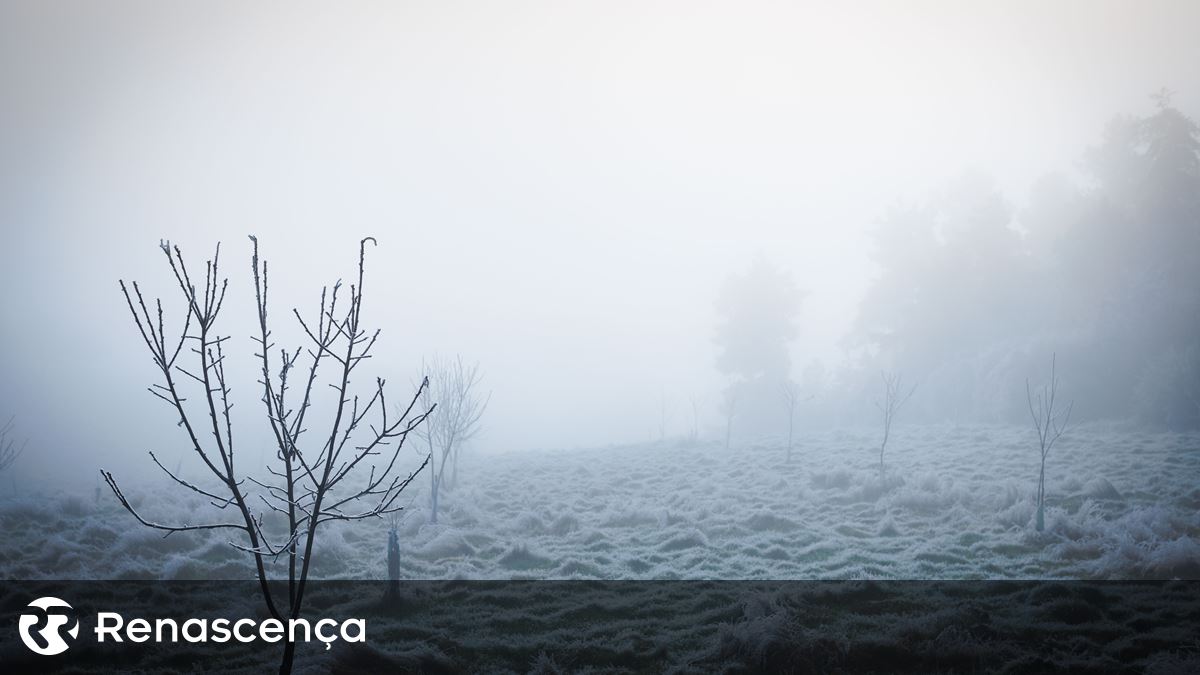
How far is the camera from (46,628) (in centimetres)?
855

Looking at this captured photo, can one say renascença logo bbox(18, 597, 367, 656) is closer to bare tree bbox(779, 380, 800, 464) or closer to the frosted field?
the frosted field

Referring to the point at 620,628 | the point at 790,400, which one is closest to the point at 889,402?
the point at 790,400

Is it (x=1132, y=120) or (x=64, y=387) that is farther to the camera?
(x=64, y=387)

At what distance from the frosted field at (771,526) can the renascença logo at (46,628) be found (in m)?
2.68

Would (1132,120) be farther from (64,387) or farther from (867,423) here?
(64,387)

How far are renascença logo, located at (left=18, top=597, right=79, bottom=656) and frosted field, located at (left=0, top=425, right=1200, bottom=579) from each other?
2682 millimetres

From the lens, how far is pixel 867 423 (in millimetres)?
39531

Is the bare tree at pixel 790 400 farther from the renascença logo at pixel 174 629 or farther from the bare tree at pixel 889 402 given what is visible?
the renascença logo at pixel 174 629

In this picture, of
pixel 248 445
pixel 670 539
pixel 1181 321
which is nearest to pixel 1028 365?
pixel 1181 321

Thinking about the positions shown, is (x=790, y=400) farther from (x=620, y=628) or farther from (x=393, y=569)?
(x=393, y=569)

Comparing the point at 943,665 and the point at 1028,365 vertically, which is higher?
the point at 1028,365

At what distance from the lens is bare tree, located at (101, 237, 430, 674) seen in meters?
3.18

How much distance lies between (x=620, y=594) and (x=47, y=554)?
48.7 ft

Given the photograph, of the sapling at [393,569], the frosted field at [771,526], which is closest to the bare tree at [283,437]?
the sapling at [393,569]
